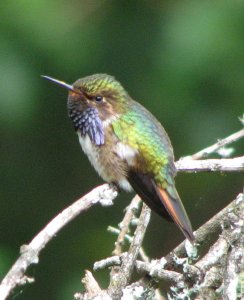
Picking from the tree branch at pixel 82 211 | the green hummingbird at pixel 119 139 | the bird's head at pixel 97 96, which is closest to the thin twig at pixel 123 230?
the tree branch at pixel 82 211

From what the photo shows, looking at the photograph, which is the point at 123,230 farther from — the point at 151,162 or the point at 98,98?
the point at 98,98

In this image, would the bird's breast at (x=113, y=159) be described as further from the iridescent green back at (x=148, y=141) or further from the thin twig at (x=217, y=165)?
the thin twig at (x=217, y=165)

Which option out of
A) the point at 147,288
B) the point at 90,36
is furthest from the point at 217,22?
the point at 147,288

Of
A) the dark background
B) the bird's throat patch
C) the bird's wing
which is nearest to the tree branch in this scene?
the bird's wing

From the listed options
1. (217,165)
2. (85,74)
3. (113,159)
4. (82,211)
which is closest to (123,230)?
(217,165)

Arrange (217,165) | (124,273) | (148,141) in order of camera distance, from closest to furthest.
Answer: (124,273) < (217,165) < (148,141)

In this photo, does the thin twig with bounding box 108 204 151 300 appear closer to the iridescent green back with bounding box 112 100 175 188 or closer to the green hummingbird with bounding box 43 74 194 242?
the green hummingbird with bounding box 43 74 194 242
